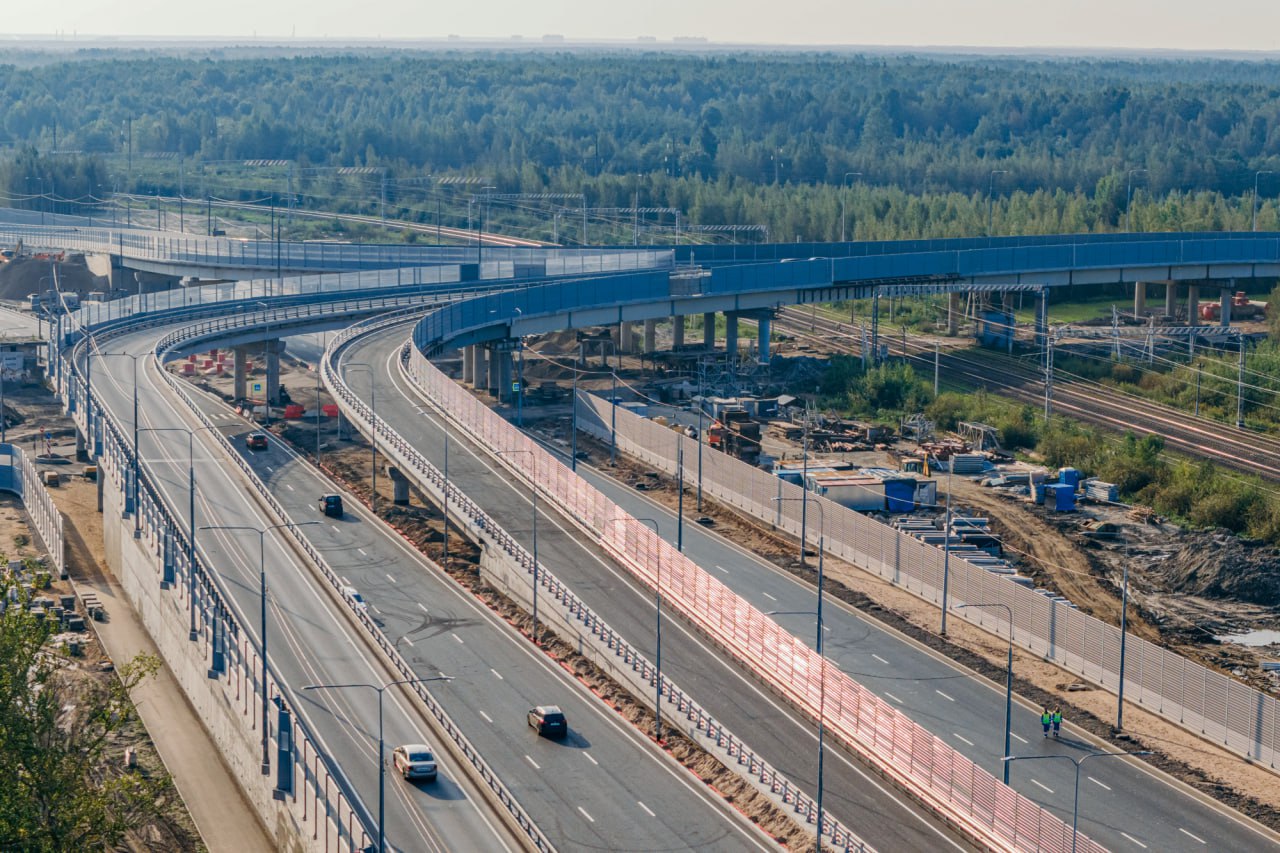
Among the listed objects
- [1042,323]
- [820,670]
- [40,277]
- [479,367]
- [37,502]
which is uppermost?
[1042,323]

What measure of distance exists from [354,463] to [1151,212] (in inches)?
4186

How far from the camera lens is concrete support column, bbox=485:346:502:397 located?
370ft

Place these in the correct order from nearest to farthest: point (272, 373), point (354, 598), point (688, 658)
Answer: point (688, 658), point (354, 598), point (272, 373)

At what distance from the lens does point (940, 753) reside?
4906 centimetres

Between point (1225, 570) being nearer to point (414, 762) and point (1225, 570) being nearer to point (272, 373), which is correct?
point (414, 762)

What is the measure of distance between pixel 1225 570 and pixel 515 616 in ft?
84.5

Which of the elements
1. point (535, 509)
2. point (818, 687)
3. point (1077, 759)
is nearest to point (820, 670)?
point (818, 687)

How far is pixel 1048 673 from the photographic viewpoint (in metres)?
62.6

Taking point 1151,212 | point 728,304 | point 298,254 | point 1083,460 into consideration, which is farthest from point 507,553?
point 1151,212

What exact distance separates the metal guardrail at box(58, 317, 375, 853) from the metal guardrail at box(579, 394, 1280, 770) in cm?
2333

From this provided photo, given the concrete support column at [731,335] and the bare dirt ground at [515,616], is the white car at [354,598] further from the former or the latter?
the concrete support column at [731,335]

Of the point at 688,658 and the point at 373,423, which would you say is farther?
the point at 373,423

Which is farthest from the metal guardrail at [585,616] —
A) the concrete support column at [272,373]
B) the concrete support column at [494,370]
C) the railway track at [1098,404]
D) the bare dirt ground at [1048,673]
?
the railway track at [1098,404]

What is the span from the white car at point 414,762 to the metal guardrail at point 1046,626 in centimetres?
2138
